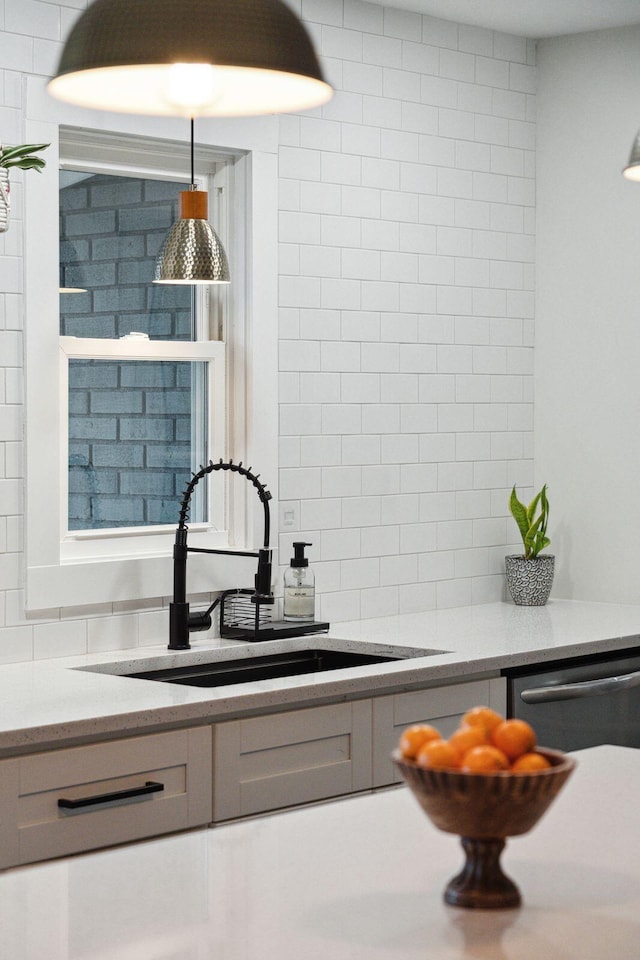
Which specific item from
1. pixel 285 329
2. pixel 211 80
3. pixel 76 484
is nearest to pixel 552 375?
pixel 285 329

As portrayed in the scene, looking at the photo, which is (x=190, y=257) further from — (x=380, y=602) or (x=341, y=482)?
(x=380, y=602)

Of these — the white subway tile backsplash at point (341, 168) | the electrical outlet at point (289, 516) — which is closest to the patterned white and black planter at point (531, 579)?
the electrical outlet at point (289, 516)

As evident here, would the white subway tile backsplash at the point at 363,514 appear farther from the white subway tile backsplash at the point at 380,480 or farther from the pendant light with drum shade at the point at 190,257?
the pendant light with drum shade at the point at 190,257

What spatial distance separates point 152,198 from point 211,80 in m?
2.45

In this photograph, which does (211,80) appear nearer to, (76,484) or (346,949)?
(346,949)

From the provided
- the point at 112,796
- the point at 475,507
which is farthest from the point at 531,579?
the point at 112,796

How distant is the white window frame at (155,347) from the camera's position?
367 cm

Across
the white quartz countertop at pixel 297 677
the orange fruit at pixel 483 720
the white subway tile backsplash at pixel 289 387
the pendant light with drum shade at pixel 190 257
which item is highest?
the pendant light with drum shade at pixel 190 257

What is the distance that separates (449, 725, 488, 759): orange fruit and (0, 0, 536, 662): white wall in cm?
243

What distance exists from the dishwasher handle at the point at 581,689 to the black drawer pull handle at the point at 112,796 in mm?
1246

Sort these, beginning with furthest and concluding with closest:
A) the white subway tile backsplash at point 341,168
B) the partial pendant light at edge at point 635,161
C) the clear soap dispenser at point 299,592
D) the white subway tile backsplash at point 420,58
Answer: the white subway tile backsplash at point 420,58 → the white subway tile backsplash at point 341,168 → the clear soap dispenser at point 299,592 → the partial pendant light at edge at point 635,161

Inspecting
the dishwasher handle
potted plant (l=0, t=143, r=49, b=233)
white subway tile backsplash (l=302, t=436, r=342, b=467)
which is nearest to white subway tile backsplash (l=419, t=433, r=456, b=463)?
white subway tile backsplash (l=302, t=436, r=342, b=467)

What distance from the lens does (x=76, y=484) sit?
393 cm

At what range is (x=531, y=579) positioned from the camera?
4793 millimetres
